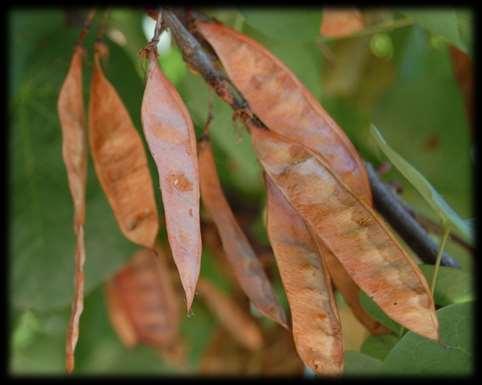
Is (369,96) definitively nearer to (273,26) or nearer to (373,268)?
(273,26)

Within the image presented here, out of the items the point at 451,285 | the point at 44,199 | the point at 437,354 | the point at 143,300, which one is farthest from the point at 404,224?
the point at 143,300

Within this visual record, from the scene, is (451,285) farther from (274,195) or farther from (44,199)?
(44,199)

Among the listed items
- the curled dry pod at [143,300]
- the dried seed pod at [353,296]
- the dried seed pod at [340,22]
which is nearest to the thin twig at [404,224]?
the dried seed pod at [353,296]

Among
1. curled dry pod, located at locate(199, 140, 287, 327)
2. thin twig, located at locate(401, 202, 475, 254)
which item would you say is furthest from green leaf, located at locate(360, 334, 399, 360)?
thin twig, located at locate(401, 202, 475, 254)

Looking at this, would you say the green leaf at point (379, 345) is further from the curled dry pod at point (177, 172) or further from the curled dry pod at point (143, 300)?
the curled dry pod at point (143, 300)

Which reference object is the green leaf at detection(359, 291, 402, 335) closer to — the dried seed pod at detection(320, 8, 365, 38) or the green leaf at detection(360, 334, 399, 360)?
the green leaf at detection(360, 334, 399, 360)
